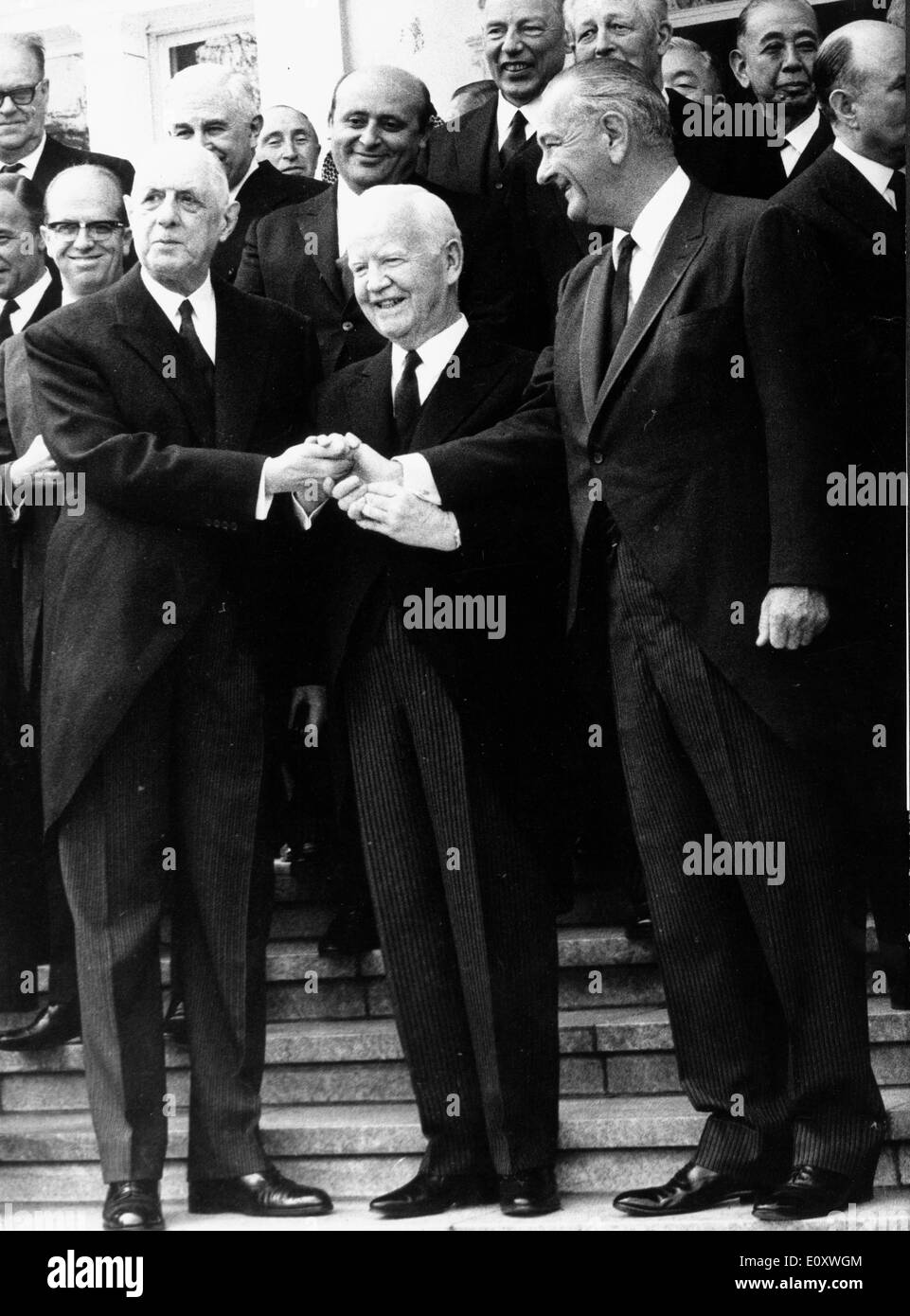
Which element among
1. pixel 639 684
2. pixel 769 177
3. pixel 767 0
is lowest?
pixel 639 684

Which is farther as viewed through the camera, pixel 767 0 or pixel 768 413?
pixel 767 0

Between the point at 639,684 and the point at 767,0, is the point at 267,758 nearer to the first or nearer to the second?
the point at 639,684

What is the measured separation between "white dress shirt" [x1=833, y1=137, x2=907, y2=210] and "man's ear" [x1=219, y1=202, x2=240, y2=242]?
1258mm

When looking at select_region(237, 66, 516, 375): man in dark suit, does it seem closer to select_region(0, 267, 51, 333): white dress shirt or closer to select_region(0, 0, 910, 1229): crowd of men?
select_region(0, 0, 910, 1229): crowd of men

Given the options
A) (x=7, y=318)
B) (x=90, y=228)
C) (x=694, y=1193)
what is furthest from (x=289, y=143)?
(x=694, y=1193)

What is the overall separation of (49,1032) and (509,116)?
2238 millimetres

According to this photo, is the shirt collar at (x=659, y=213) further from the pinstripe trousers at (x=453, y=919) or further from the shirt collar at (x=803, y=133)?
the pinstripe trousers at (x=453, y=919)

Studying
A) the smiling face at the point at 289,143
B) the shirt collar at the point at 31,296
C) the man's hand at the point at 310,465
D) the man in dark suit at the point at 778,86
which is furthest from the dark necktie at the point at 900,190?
the shirt collar at the point at 31,296

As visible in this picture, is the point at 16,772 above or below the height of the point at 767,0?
below

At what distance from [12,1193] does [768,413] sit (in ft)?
7.45

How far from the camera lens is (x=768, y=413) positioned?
3.83 m

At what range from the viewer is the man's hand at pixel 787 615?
379 centimetres

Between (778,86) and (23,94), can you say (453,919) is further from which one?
(23,94)

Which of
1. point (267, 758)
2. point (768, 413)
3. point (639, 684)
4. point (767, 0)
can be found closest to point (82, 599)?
point (267, 758)
